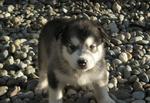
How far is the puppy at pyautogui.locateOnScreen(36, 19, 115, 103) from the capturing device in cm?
431

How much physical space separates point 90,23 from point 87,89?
82 cm

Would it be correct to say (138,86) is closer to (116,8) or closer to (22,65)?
(22,65)

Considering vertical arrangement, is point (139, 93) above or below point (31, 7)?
below

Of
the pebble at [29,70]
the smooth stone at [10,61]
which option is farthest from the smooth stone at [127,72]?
the smooth stone at [10,61]

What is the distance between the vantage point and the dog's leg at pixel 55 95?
453 centimetres

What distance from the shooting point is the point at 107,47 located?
579 centimetres

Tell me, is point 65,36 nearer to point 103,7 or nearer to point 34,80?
point 34,80

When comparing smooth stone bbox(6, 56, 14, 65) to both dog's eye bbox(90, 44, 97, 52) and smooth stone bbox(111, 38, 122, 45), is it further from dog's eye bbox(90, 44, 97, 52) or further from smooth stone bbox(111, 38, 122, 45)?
dog's eye bbox(90, 44, 97, 52)

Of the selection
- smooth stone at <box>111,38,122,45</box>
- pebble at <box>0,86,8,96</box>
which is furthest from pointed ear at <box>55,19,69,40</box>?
smooth stone at <box>111,38,122,45</box>

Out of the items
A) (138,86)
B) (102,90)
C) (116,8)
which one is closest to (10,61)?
(102,90)

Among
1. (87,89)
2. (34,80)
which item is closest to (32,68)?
(34,80)

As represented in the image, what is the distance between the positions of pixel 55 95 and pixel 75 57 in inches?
19.3

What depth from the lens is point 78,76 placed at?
14.9 ft

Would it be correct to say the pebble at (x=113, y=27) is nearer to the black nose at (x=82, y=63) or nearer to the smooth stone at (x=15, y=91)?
the smooth stone at (x=15, y=91)
